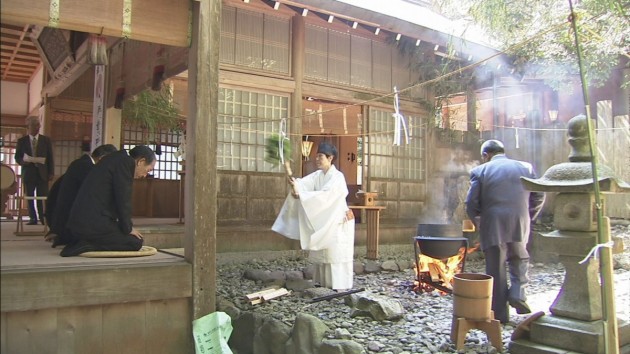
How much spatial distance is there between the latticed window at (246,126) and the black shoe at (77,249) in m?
4.32

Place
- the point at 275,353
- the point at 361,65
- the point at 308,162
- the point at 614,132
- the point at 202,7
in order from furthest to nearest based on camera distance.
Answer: the point at 308,162
the point at 614,132
the point at 361,65
the point at 275,353
the point at 202,7

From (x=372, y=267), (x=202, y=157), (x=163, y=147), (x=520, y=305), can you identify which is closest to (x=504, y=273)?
(x=520, y=305)

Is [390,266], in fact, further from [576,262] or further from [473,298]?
[576,262]

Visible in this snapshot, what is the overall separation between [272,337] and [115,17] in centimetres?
336

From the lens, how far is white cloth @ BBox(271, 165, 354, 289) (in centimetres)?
645

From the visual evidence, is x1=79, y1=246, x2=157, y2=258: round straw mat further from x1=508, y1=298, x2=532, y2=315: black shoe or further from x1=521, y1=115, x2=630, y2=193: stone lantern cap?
x1=508, y1=298, x2=532, y2=315: black shoe

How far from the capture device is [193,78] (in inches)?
156

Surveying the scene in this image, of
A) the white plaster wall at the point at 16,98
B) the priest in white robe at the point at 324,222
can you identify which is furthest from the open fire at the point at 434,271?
the white plaster wall at the point at 16,98

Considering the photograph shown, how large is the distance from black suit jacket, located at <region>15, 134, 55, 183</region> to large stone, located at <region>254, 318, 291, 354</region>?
20.6 feet

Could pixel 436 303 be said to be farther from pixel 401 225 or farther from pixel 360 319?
pixel 401 225

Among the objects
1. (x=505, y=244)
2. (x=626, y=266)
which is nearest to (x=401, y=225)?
(x=626, y=266)

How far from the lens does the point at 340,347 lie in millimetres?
4062

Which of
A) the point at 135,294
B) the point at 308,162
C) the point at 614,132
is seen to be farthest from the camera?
the point at 308,162

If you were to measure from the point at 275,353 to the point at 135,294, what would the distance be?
5.53 feet
